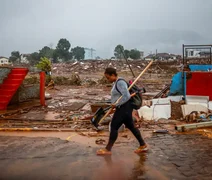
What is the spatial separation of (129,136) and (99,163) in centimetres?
206

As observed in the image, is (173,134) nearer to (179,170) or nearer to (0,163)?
(179,170)

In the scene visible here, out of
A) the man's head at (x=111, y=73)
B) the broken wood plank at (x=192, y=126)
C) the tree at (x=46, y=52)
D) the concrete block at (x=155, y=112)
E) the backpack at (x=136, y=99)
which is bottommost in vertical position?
the broken wood plank at (x=192, y=126)

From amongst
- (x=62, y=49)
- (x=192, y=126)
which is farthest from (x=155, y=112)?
(x=62, y=49)

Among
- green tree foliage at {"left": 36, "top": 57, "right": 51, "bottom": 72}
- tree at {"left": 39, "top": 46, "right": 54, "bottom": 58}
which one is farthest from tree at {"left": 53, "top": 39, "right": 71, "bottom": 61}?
green tree foliage at {"left": 36, "top": 57, "right": 51, "bottom": 72}

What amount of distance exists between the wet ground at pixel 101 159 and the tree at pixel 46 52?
66.6 meters

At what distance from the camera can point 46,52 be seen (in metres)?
74.4

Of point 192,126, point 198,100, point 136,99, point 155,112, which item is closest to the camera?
point 136,99

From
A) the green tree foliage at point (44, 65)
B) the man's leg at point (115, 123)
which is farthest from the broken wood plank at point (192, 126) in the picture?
the green tree foliage at point (44, 65)

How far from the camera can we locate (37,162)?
16.6ft

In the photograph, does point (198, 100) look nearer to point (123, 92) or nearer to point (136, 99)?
point (136, 99)

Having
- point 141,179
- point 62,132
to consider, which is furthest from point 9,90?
point 141,179

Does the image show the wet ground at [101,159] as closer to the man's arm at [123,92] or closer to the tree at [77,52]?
the man's arm at [123,92]

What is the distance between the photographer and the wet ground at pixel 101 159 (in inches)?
176

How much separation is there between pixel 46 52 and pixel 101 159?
237 ft
